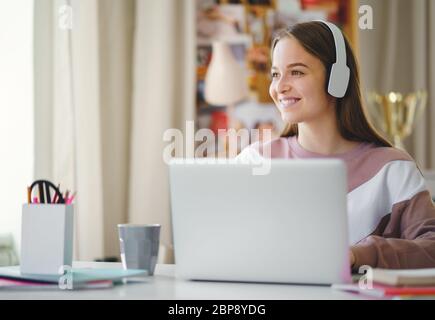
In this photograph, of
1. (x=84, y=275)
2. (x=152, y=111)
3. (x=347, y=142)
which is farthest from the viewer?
(x=152, y=111)

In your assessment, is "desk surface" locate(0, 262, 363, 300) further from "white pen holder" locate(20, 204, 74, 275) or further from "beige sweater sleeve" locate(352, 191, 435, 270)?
"beige sweater sleeve" locate(352, 191, 435, 270)

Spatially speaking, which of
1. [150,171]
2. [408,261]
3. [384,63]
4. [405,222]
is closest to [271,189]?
[408,261]

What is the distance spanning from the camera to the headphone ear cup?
70.0 inches

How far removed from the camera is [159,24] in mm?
3496

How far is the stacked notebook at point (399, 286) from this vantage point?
1.11 metres

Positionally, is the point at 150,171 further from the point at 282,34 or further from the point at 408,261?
the point at 408,261

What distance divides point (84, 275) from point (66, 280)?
4cm

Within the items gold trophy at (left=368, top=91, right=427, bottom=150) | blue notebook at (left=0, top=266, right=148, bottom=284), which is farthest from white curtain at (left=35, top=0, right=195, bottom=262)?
blue notebook at (left=0, top=266, right=148, bottom=284)

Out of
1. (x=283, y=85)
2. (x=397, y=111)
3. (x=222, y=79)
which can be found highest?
(x=222, y=79)

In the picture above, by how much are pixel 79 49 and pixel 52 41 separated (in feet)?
0.52

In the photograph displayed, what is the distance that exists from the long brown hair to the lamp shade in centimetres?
172

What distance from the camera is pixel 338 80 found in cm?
179

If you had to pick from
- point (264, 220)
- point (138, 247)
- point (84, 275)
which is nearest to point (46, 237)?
point (84, 275)

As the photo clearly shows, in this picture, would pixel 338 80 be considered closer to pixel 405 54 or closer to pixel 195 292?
pixel 195 292
